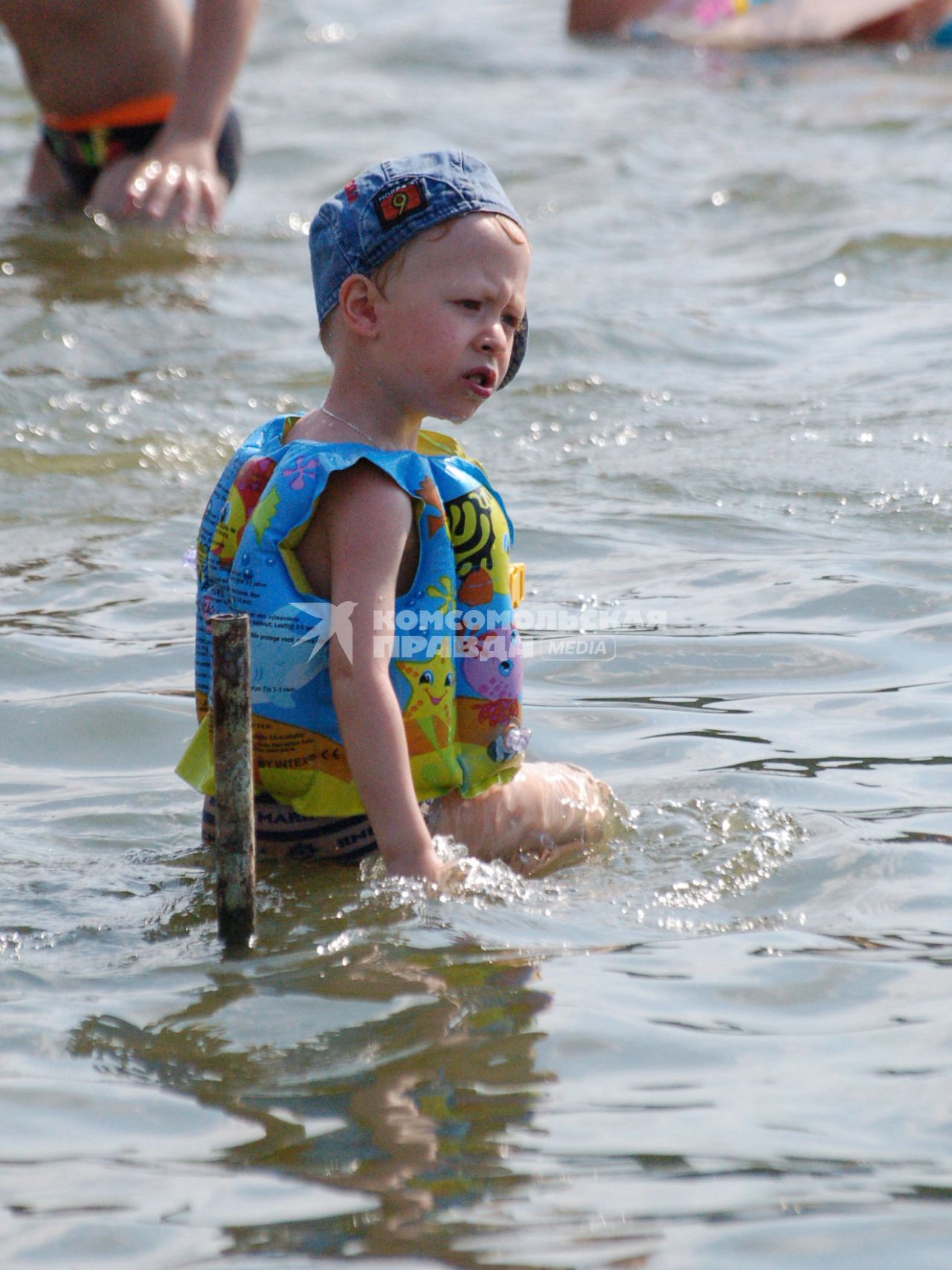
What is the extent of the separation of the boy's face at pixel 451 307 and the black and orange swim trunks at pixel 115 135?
4.94 metres

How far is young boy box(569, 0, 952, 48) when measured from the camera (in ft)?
48.4

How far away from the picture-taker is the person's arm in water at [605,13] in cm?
1537

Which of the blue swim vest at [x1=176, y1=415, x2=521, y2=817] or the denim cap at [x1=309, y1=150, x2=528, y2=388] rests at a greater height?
the denim cap at [x1=309, y1=150, x2=528, y2=388]

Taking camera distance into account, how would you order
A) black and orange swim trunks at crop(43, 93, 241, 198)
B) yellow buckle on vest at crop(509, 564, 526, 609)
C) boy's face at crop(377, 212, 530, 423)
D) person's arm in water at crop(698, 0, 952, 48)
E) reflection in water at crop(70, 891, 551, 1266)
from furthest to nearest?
1. person's arm in water at crop(698, 0, 952, 48)
2. black and orange swim trunks at crop(43, 93, 241, 198)
3. yellow buckle on vest at crop(509, 564, 526, 609)
4. boy's face at crop(377, 212, 530, 423)
5. reflection in water at crop(70, 891, 551, 1266)

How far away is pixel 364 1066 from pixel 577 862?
3.11 feet

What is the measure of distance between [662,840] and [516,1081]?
1.00 metres

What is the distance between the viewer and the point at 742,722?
4.07 m

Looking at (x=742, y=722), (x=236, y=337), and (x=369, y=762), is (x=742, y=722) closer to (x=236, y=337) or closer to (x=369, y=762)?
(x=369, y=762)

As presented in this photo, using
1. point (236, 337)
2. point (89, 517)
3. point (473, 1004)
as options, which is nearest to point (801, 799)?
point (473, 1004)

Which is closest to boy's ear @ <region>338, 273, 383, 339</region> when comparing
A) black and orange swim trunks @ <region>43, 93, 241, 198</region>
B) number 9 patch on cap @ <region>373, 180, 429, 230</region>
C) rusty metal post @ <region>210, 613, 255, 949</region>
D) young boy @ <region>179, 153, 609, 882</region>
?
young boy @ <region>179, 153, 609, 882</region>

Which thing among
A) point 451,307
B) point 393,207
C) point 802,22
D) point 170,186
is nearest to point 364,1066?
point 451,307

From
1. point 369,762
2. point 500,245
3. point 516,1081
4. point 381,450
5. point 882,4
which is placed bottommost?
point 516,1081

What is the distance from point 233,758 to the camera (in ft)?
8.92

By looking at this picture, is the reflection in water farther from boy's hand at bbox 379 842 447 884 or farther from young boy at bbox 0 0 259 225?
young boy at bbox 0 0 259 225
